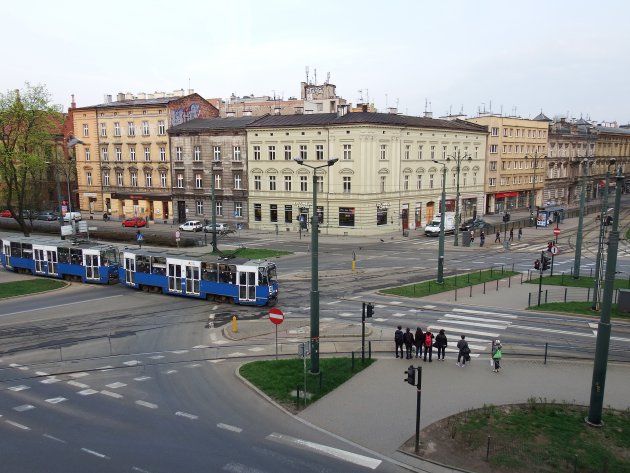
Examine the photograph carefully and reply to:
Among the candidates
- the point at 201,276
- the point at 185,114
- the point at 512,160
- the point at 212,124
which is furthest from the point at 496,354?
the point at 512,160

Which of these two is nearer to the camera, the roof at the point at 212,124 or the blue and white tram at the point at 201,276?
the blue and white tram at the point at 201,276

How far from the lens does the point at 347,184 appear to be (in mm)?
58375

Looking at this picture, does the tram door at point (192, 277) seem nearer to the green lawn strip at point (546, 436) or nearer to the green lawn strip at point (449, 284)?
the green lawn strip at point (449, 284)

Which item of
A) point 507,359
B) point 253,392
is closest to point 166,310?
point 253,392

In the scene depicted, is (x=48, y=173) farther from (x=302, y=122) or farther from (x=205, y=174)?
(x=302, y=122)

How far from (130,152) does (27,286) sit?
134 feet

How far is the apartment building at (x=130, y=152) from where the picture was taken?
7006cm

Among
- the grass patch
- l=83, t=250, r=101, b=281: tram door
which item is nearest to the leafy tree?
l=83, t=250, r=101, b=281: tram door

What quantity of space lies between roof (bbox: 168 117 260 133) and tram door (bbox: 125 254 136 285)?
1304 inches

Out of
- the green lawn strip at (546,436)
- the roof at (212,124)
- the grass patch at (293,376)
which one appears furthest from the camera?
the roof at (212,124)

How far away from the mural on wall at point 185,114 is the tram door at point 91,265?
122 ft

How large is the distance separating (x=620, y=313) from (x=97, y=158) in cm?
6954

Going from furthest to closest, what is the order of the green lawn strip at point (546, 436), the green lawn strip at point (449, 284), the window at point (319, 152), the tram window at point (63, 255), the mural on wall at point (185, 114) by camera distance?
the mural on wall at point (185, 114)
the window at point (319, 152)
the tram window at point (63, 255)
the green lawn strip at point (449, 284)
the green lawn strip at point (546, 436)

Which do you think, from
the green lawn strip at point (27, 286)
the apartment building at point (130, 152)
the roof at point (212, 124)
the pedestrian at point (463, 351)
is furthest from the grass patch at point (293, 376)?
the apartment building at point (130, 152)
